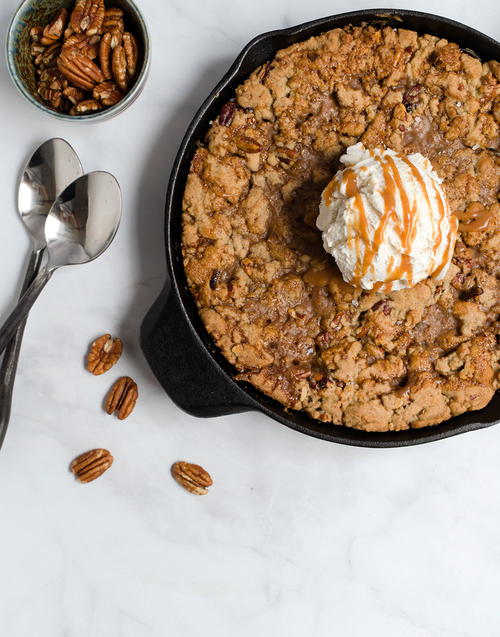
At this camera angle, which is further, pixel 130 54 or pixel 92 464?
pixel 92 464

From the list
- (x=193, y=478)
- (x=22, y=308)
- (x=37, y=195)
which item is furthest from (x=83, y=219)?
(x=193, y=478)

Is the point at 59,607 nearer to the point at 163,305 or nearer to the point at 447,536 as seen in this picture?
the point at 163,305

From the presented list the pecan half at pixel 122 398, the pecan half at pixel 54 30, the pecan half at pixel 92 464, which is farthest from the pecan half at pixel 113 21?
the pecan half at pixel 92 464

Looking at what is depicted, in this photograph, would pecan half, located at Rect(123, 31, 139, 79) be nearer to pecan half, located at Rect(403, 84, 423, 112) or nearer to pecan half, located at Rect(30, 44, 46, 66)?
pecan half, located at Rect(30, 44, 46, 66)

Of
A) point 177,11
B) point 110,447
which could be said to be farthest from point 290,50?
point 110,447

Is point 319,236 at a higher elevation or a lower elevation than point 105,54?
lower

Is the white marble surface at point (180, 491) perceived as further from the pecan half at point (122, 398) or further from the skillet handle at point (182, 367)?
the skillet handle at point (182, 367)

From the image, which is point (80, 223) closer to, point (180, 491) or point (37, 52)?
point (37, 52)
